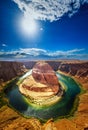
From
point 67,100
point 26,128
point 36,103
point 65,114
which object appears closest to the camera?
point 26,128

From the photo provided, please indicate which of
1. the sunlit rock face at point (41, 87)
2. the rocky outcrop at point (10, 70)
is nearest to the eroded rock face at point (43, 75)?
the sunlit rock face at point (41, 87)

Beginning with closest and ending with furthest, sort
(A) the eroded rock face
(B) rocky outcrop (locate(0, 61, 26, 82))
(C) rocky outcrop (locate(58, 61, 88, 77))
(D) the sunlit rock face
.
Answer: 1. (D) the sunlit rock face
2. (A) the eroded rock face
3. (B) rocky outcrop (locate(0, 61, 26, 82))
4. (C) rocky outcrop (locate(58, 61, 88, 77))

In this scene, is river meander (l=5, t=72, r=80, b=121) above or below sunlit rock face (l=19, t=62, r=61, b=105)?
below

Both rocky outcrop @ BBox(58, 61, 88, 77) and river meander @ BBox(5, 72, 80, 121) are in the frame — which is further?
rocky outcrop @ BBox(58, 61, 88, 77)

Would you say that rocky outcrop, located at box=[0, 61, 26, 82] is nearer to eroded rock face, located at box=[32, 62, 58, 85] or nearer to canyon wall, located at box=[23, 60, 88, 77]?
eroded rock face, located at box=[32, 62, 58, 85]

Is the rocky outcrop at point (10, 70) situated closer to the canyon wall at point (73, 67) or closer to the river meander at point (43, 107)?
the canyon wall at point (73, 67)

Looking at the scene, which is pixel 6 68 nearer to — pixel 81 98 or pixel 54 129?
pixel 81 98

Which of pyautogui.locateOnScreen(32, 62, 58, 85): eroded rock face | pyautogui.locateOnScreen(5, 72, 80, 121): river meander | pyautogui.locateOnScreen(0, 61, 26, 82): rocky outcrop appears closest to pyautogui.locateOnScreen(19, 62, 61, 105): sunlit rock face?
pyautogui.locateOnScreen(32, 62, 58, 85): eroded rock face

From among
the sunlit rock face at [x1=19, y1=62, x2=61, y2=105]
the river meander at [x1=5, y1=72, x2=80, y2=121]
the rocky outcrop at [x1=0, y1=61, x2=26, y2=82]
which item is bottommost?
the river meander at [x1=5, y1=72, x2=80, y2=121]

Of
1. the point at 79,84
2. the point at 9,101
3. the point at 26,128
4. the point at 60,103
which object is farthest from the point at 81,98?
the point at 26,128
